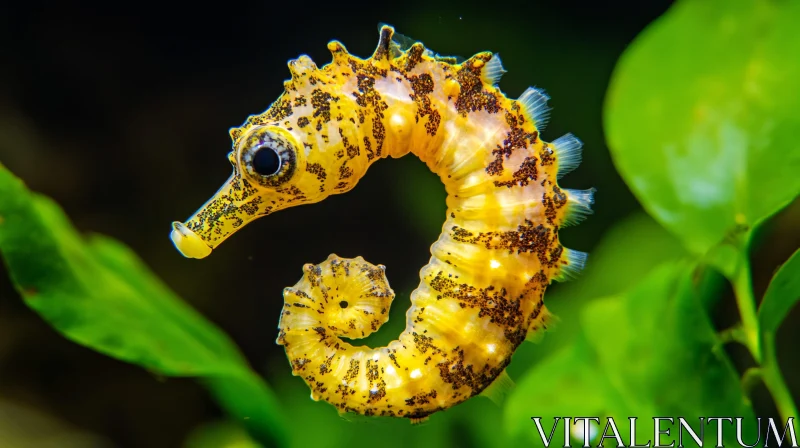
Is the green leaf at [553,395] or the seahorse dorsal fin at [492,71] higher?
the seahorse dorsal fin at [492,71]

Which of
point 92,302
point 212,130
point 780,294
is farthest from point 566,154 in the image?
point 212,130

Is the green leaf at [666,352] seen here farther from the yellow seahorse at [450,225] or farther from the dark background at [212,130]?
the dark background at [212,130]

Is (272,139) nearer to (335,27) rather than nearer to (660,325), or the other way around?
(335,27)

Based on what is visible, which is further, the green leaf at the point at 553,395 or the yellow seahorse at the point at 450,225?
the green leaf at the point at 553,395

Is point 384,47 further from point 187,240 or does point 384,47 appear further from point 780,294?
point 780,294

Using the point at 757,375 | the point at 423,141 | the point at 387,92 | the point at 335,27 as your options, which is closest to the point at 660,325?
the point at 757,375

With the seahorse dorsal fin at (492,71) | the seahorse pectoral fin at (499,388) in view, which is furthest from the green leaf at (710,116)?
the seahorse pectoral fin at (499,388)
